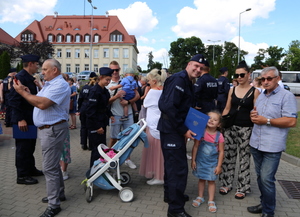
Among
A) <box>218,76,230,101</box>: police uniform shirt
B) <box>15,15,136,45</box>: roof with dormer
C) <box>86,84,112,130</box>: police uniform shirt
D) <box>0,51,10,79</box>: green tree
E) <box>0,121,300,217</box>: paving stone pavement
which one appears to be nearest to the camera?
<box>0,121,300,217</box>: paving stone pavement

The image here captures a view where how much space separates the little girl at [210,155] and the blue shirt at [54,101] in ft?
6.53

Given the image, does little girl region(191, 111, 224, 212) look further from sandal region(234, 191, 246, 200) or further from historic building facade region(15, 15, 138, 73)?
historic building facade region(15, 15, 138, 73)

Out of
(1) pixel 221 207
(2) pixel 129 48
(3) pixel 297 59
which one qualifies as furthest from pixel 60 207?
(3) pixel 297 59

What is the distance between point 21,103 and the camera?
4.70m

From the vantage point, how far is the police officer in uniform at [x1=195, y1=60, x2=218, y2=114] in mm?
6191

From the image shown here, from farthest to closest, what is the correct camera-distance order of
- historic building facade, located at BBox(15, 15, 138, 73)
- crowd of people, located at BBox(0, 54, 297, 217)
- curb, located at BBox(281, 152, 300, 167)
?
1. historic building facade, located at BBox(15, 15, 138, 73)
2. curb, located at BBox(281, 152, 300, 167)
3. crowd of people, located at BBox(0, 54, 297, 217)

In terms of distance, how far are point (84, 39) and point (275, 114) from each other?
6885cm

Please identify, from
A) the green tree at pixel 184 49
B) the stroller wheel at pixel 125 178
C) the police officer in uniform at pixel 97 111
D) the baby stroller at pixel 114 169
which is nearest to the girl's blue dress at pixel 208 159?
the baby stroller at pixel 114 169

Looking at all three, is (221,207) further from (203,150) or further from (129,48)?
(129,48)

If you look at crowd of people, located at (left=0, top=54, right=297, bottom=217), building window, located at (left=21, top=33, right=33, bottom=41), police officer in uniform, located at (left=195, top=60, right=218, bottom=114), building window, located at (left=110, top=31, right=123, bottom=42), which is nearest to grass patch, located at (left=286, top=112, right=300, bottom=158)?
police officer in uniform, located at (left=195, top=60, right=218, bottom=114)

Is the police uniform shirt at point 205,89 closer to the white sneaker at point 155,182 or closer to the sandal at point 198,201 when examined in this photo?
the white sneaker at point 155,182

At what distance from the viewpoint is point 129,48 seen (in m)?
64.7

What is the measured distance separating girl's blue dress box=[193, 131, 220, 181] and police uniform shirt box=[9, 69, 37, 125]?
3020 mm

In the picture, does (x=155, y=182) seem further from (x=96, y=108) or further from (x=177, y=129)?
(x=177, y=129)
